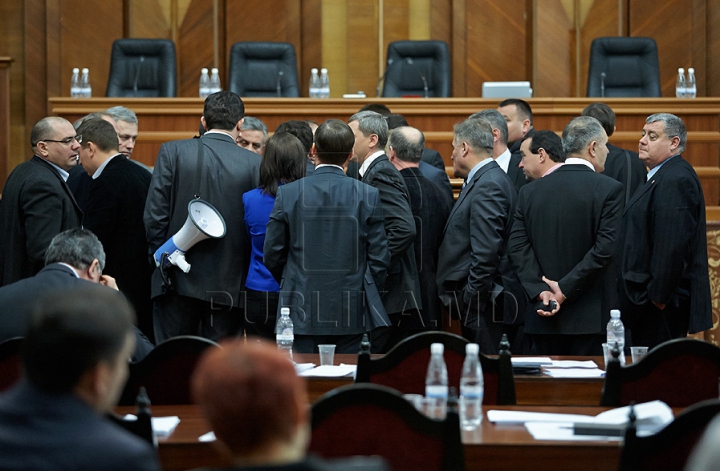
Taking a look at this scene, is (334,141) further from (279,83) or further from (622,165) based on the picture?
(279,83)

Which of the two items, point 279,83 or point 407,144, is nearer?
point 407,144

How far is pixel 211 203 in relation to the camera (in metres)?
4.50

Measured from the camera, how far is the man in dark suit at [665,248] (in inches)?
182

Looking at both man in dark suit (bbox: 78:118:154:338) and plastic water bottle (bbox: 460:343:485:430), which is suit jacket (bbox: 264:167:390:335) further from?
plastic water bottle (bbox: 460:343:485:430)

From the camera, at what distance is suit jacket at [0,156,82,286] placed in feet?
14.4

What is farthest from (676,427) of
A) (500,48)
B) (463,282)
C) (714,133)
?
(500,48)

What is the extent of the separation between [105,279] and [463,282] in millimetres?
1859

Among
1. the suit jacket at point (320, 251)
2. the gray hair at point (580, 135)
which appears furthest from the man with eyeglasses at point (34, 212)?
the gray hair at point (580, 135)

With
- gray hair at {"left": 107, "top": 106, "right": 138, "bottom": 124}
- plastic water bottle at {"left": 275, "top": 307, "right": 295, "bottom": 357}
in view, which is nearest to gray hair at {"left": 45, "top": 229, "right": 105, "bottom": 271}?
plastic water bottle at {"left": 275, "top": 307, "right": 295, "bottom": 357}

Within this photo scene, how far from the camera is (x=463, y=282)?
458 cm

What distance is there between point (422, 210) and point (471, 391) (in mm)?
2173

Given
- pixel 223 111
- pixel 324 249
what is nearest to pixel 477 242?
pixel 324 249

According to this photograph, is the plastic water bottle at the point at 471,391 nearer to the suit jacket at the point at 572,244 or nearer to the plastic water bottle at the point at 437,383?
the plastic water bottle at the point at 437,383

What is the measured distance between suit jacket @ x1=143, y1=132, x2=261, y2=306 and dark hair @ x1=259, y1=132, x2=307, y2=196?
6.9 inches
